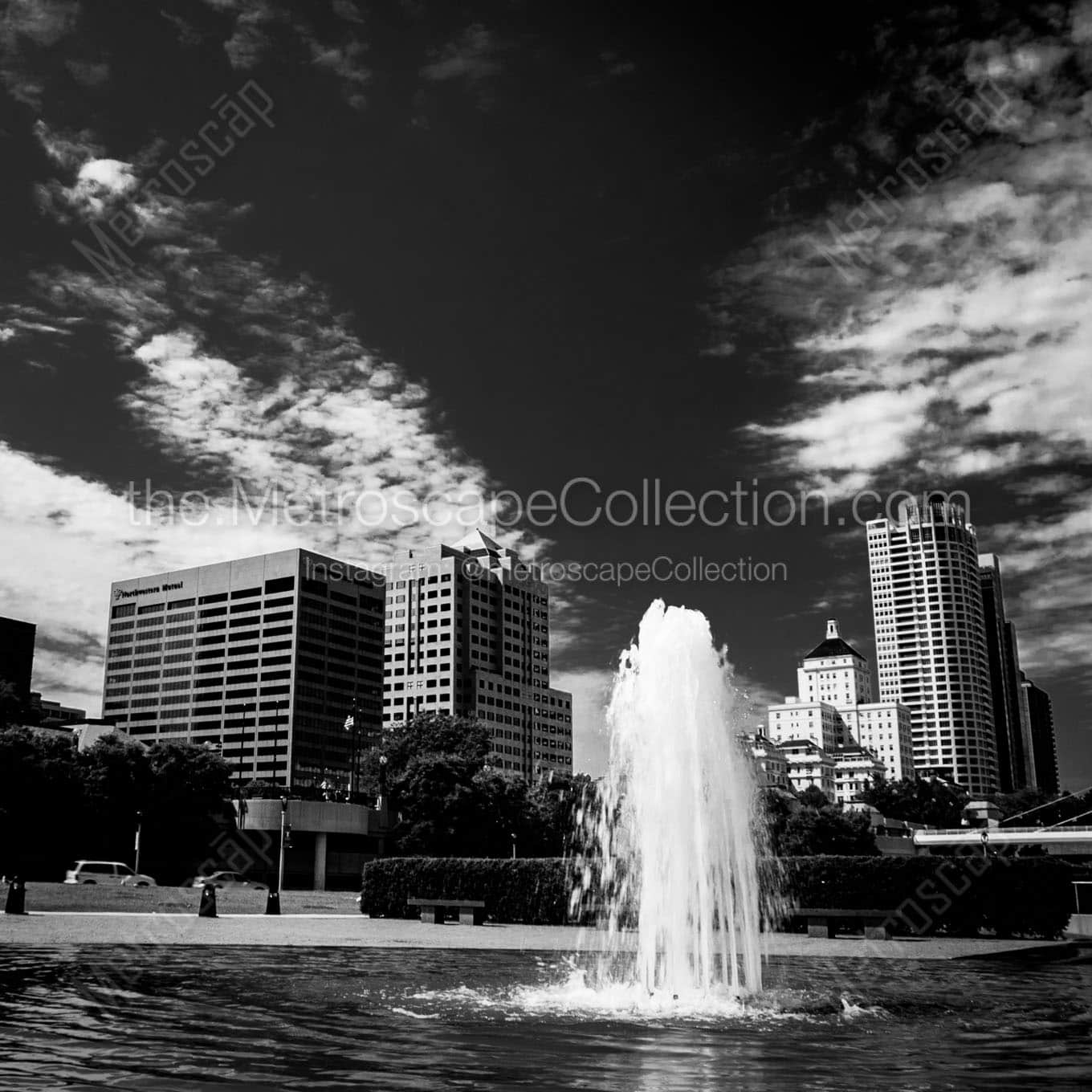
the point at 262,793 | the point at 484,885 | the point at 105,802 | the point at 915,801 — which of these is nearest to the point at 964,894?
the point at 484,885

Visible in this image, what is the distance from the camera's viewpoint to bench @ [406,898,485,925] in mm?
39500

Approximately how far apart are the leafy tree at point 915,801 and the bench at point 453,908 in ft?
462

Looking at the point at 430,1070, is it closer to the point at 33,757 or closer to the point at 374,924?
the point at 374,924

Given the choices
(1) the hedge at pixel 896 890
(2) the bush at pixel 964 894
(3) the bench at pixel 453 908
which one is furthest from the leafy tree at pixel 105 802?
(2) the bush at pixel 964 894

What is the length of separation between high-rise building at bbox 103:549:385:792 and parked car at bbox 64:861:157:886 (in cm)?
10773

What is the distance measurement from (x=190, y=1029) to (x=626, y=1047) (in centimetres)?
514

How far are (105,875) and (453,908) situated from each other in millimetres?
30990

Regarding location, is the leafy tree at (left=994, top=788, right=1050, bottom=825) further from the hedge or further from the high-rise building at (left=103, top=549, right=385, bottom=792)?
the hedge

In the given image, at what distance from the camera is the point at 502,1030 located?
1396cm

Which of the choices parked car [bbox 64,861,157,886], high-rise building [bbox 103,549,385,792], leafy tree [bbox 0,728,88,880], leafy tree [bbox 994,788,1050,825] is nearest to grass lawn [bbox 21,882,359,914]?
parked car [bbox 64,861,157,886]

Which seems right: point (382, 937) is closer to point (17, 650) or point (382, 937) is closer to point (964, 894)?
point (964, 894)

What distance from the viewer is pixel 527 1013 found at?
51.3 ft

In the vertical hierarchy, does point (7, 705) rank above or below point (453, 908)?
above

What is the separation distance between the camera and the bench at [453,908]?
1555 inches
